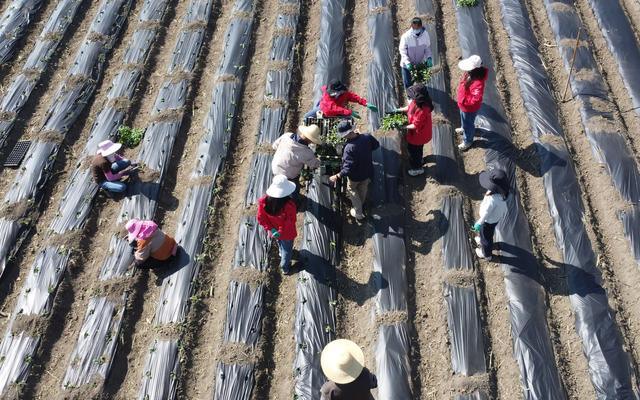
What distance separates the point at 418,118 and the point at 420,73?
194 centimetres

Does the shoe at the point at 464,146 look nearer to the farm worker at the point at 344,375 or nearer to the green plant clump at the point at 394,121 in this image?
the green plant clump at the point at 394,121

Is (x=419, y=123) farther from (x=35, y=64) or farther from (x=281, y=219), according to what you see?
(x=35, y=64)

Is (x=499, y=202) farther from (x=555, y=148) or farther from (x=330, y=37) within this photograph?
(x=330, y=37)

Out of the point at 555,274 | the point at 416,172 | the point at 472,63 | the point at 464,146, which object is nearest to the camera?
the point at 555,274

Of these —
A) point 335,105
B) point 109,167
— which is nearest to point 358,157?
point 335,105

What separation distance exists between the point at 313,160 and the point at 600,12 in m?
7.39

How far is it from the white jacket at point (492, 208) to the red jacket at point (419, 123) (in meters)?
1.53

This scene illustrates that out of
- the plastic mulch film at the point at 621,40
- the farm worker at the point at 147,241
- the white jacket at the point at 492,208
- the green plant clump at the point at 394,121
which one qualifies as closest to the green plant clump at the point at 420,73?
the green plant clump at the point at 394,121

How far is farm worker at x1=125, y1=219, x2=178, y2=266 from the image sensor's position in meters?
6.98

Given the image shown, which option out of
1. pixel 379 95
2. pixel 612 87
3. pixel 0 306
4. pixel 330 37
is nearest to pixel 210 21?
pixel 330 37

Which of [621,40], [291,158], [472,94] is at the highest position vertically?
[621,40]

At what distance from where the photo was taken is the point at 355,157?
23.0 feet

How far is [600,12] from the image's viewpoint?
10680 millimetres

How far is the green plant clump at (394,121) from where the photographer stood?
8.56m
